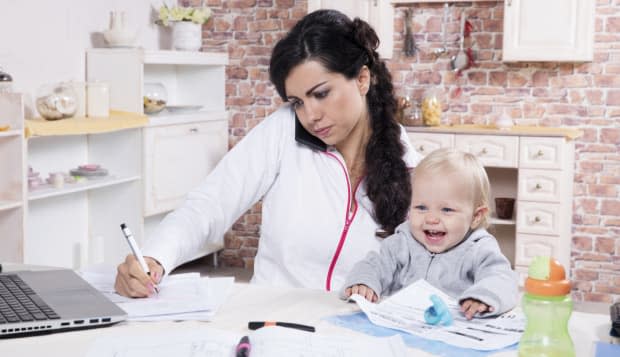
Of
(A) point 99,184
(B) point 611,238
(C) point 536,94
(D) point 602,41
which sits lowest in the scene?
(B) point 611,238

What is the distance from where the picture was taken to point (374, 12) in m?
4.90

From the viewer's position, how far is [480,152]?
468 centimetres

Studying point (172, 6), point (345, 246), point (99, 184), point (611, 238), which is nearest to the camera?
point (345, 246)

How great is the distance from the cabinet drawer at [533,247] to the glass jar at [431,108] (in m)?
0.86

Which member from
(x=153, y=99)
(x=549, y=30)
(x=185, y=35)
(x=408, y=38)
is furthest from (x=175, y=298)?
(x=408, y=38)

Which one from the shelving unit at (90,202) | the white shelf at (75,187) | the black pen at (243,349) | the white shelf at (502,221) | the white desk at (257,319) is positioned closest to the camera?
the black pen at (243,349)

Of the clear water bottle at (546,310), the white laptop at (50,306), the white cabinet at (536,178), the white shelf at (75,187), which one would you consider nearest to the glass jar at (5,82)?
the white shelf at (75,187)

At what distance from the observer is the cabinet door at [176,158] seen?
4602mm

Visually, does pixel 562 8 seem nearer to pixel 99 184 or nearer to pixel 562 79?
pixel 562 79

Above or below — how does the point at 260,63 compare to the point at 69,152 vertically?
above

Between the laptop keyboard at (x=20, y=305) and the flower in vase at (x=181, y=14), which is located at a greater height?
the flower in vase at (x=181, y=14)

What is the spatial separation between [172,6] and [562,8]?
2.47 metres

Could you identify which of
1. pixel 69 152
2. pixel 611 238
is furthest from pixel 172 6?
pixel 611 238

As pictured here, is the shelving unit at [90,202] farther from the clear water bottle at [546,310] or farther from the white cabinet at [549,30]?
the clear water bottle at [546,310]
